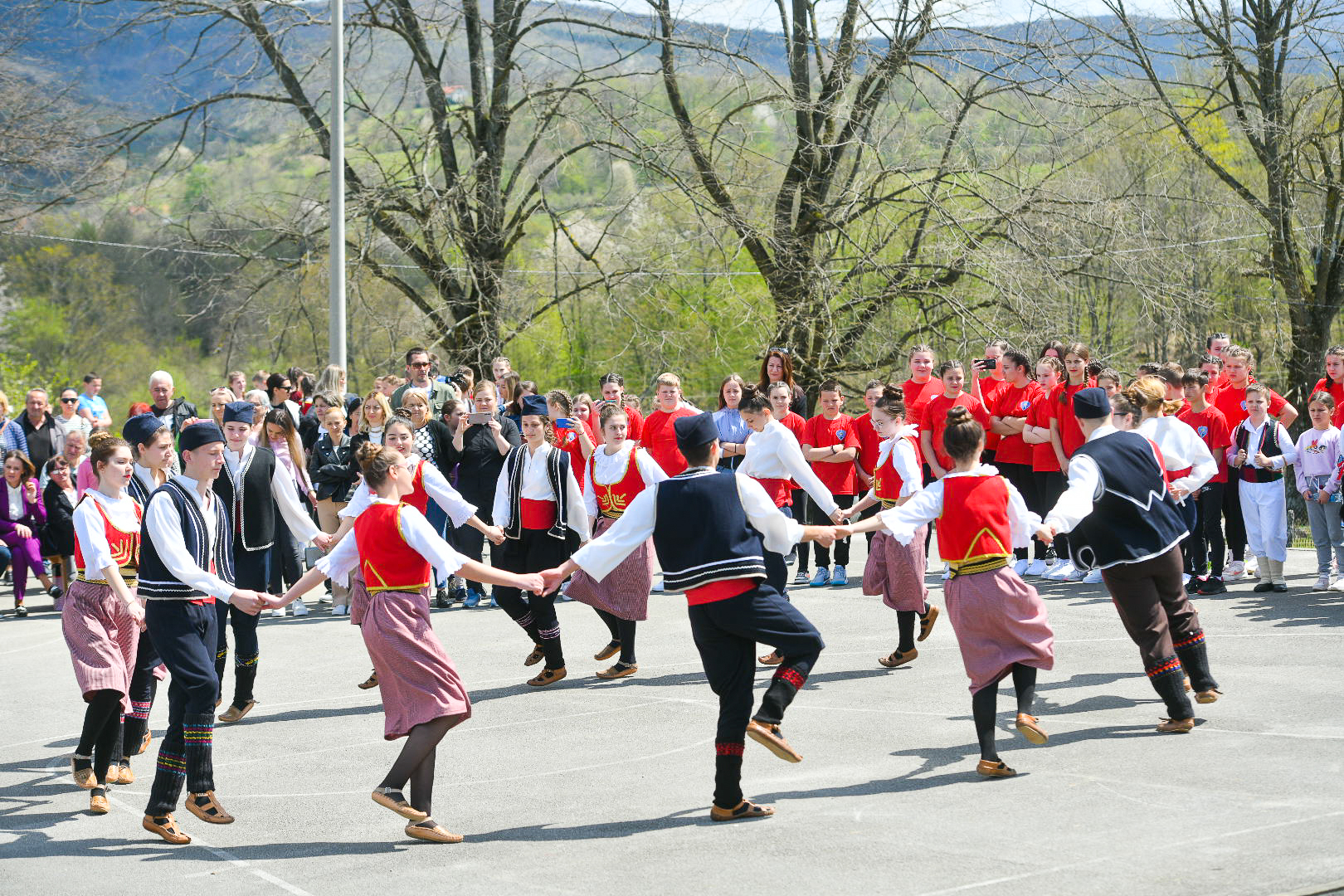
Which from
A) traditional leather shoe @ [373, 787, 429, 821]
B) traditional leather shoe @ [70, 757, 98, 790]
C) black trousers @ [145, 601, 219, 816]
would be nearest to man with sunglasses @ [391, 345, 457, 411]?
traditional leather shoe @ [70, 757, 98, 790]

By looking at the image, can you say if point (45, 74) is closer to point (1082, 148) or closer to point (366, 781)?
point (1082, 148)

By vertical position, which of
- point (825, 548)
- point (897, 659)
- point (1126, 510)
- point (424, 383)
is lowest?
point (897, 659)

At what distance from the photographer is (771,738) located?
621 centimetres

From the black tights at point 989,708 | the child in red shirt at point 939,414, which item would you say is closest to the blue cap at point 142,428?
the black tights at point 989,708

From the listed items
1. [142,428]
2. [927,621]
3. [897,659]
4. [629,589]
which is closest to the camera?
[142,428]

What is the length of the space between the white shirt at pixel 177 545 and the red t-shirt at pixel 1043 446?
333 inches

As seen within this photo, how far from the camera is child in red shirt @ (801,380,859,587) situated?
1328 cm

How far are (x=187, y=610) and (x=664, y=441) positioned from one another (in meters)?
Result: 6.78

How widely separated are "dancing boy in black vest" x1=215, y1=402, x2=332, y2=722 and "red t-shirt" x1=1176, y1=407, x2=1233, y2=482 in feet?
26.0

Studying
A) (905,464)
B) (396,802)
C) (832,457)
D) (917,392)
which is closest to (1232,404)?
(917,392)

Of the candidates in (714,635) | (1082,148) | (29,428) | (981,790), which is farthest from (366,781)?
(1082,148)

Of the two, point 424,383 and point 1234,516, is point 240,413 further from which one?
point 1234,516

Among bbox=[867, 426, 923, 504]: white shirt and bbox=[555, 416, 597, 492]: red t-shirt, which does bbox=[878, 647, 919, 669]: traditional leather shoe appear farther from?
bbox=[555, 416, 597, 492]: red t-shirt

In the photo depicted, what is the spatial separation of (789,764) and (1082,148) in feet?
51.5
